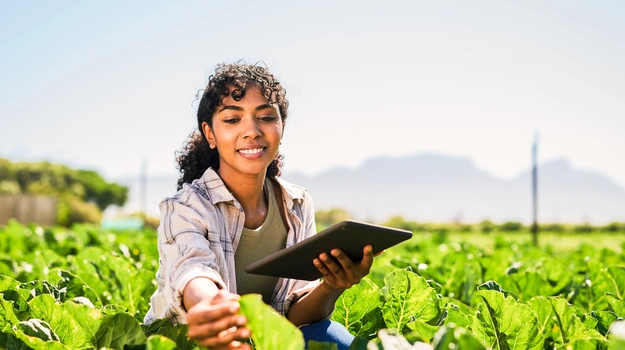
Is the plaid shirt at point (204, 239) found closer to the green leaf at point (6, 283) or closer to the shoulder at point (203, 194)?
the shoulder at point (203, 194)

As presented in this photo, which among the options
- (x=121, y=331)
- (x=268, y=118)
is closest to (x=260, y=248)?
(x=268, y=118)

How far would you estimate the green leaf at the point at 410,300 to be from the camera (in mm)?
2088

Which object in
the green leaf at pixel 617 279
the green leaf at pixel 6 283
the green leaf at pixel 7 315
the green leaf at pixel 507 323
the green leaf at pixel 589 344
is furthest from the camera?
the green leaf at pixel 617 279

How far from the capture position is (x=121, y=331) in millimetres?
1598

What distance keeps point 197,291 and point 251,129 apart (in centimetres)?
75

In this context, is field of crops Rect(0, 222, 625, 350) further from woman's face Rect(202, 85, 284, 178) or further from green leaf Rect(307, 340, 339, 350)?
woman's face Rect(202, 85, 284, 178)

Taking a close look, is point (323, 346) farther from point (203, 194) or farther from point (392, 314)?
point (203, 194)

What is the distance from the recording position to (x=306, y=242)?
5.77 feet

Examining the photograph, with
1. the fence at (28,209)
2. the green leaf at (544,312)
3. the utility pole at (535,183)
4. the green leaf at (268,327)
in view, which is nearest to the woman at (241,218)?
the green leaf at (268,327)

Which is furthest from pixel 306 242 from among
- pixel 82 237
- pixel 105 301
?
pixel 82 237

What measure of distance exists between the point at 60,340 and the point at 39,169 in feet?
207

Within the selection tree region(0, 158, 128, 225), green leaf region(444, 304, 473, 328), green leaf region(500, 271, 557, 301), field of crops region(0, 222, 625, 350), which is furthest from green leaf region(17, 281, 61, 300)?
tree region(0, 158, 128, 225)

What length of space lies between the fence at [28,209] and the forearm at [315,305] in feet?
102

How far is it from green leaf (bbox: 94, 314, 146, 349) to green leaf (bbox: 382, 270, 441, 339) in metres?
0.89
